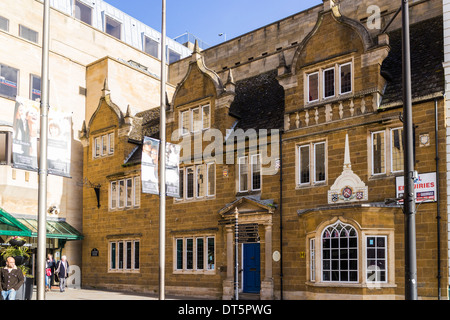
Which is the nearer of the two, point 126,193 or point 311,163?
point 311,163

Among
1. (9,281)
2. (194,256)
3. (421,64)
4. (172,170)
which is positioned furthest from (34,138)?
(421,64)

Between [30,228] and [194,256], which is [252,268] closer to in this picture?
[194,256]

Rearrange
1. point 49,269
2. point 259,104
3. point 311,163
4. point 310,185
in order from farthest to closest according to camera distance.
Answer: point 49,269 → point 259,104 → point 311,163 → point 310,185

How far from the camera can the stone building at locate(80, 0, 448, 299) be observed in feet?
63.8

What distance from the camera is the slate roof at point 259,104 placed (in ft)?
80.5

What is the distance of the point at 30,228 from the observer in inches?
1151

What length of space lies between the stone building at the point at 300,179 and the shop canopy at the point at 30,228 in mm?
1701

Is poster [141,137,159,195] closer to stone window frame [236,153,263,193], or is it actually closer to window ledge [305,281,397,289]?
stone window frame [236,153,263,193]

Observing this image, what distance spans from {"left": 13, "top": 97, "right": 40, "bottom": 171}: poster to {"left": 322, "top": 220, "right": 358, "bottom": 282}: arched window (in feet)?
37.7

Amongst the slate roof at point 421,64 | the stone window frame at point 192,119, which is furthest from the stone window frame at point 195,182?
the slate roof at point 421,64

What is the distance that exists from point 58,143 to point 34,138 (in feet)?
1.98
